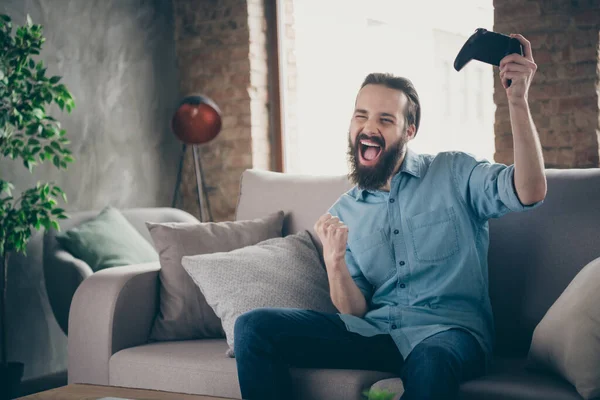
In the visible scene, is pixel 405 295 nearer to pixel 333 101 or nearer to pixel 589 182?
pixel 589 182

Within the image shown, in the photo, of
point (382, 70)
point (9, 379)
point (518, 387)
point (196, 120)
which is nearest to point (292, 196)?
point (518, 387)

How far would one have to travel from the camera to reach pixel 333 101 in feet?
14.9

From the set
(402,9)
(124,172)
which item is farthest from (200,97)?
(402,9)

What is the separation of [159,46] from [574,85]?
2.46 meters

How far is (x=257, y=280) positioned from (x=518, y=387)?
836 mm

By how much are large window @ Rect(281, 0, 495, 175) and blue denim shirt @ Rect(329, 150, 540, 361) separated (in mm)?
1742

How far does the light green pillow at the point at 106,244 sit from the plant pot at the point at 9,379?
1.69ft

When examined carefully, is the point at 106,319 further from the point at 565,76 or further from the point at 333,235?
the point at 565,76

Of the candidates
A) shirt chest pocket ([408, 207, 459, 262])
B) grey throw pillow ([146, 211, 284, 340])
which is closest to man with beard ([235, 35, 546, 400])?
shirt chest pocket ([408, 207, 459, 262])

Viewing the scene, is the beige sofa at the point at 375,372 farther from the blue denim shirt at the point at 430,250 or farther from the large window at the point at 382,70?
the large window at the point at 382,70

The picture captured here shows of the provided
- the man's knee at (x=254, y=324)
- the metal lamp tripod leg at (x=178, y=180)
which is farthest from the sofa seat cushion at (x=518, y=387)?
the metal lamp tripod leg at (x=178, y=180)

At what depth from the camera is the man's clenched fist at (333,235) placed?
74.3 inches

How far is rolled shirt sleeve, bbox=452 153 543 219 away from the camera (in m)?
1.82

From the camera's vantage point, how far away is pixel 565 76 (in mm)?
3484
